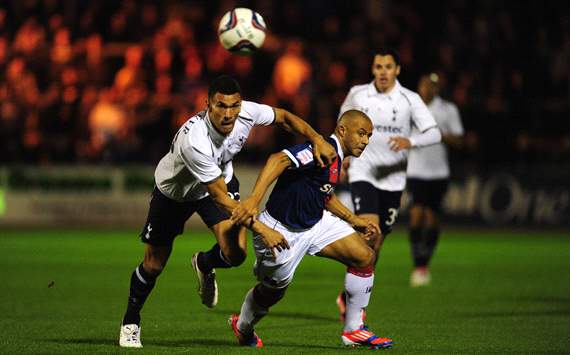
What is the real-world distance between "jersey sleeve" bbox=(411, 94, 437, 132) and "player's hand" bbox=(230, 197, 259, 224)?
3.95 m

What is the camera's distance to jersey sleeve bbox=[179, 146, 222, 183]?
6951 millimetres

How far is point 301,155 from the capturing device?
22.8 feet

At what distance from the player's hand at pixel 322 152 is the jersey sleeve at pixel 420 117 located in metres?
3.19

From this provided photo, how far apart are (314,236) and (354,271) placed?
463mm

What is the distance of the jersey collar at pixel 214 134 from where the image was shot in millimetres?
7188

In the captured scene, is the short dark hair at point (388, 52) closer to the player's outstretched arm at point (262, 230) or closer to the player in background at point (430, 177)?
the player in background at point (430, 177)

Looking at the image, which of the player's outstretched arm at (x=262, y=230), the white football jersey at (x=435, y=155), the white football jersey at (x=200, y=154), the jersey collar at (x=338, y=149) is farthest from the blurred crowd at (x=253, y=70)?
the player's outstretched arm at (x=262, y=230)

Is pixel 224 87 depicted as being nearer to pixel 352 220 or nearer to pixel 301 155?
pixel 301 155

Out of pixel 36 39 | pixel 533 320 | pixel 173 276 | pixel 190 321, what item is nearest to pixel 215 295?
pixel 190 321

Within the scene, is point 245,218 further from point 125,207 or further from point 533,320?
point 125,207

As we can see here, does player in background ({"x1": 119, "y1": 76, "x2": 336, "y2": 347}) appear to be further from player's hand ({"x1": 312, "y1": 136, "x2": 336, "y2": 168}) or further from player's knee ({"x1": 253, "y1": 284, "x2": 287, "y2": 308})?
player's knee ({"x1": 253, "y1": 284, "x2": 287, "y2": 308})

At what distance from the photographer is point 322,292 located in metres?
11.9

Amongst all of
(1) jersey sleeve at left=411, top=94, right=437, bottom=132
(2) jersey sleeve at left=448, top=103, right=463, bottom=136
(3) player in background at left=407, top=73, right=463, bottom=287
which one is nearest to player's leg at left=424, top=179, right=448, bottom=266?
(3) player in background at left=407, top=73, right=463, bottom=287

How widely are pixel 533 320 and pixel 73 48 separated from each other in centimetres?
1664
